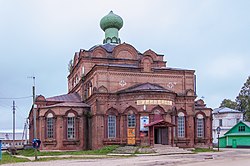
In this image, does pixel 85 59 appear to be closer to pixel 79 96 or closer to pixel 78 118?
pixel 79 96

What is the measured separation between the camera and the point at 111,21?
44375 mm

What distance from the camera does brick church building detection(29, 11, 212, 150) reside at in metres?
33.9

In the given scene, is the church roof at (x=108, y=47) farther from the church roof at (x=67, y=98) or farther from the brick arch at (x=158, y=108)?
the brick arch at (x=158, y=108)

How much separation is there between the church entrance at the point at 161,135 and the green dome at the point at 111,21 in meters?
14.9

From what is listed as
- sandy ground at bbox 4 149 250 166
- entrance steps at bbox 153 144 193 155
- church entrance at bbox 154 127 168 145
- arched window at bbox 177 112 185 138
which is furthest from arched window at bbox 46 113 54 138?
sandy ground at bbox 4 149 250 166

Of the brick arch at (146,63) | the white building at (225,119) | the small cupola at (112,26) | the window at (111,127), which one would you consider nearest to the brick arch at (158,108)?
the window at (111,127)

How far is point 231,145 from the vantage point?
5325 cm

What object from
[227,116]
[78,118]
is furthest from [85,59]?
[227,116]

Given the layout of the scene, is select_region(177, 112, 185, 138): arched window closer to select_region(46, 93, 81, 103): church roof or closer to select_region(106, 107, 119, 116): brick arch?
select_region(106, 107, 119, 116): brick arch

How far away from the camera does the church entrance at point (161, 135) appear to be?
113ft

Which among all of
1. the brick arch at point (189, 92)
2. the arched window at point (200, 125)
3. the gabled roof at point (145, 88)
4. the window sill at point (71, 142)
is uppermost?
the gabled roof at point (145, 88)

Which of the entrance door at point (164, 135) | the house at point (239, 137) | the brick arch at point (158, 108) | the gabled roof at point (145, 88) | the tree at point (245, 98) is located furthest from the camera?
the tree at point (245, 98)

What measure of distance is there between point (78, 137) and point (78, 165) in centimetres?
1641

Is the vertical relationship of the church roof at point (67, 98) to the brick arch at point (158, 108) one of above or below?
above
